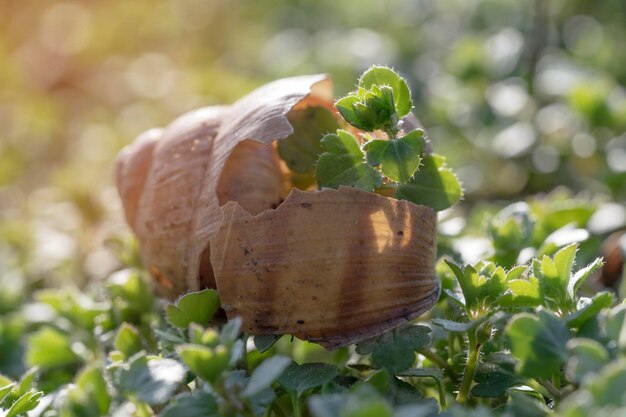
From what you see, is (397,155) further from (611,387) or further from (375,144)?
(611,387)

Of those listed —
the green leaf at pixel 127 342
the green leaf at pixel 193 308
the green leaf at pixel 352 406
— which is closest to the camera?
the green leaf at pixel 352 406

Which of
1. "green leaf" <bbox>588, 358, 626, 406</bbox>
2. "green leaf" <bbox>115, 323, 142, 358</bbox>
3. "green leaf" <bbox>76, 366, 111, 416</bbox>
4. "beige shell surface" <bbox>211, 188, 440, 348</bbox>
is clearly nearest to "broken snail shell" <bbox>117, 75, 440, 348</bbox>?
"beige shell surface" <bbox>211, 188, 440, 348</bbox>

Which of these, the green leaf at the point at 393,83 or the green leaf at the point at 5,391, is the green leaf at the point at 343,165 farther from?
the green leaf at the point at 5,391

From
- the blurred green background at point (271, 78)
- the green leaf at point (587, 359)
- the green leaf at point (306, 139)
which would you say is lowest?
the blurred green background at point (271, 78)

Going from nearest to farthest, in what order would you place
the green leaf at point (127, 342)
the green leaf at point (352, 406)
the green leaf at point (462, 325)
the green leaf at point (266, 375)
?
the green leaf at point (352, 406), the green leaf at point (266, 375), the green leaf at point (462, 325), the green leaf at point (127, 342)

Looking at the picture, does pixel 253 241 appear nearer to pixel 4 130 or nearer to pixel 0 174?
pixel 0 174

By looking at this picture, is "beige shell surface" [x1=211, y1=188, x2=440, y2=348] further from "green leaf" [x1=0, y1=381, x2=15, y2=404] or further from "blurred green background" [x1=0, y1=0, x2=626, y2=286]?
"blurred green background" [x1=0, y1=0, x2=626, y2=286]

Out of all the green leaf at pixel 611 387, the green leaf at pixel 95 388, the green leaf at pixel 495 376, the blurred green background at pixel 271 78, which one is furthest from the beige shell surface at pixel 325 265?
the blurred green background at pixel 271 78
